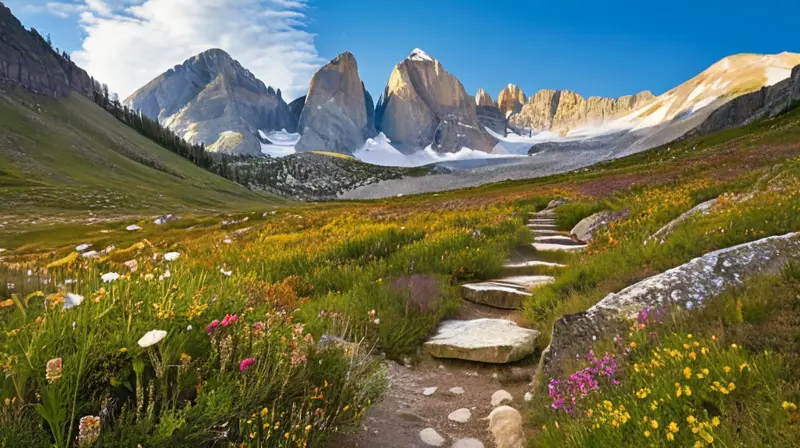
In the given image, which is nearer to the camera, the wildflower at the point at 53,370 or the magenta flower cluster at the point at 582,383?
the wildflower at the point at 53,370

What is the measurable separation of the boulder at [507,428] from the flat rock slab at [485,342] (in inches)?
49.5

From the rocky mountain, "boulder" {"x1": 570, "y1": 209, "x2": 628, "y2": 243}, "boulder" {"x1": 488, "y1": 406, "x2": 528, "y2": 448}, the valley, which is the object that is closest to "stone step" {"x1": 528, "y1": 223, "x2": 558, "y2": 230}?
"boulder" {"x1": 570, "y1": 209, "x2": 628, "y2": 243}

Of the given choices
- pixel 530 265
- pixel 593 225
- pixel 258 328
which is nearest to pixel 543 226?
pixel 593 225

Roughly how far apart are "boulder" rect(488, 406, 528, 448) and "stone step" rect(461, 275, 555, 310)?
3574mm

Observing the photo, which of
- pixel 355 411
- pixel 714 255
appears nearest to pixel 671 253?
pixel 714 255

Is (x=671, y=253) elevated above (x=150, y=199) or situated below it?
above

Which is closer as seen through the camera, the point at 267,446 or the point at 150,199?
the point at 267,446

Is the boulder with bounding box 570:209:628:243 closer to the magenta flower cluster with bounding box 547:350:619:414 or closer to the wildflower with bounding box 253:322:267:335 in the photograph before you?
the magenta flower cluster with bounding box 547:350:619:414

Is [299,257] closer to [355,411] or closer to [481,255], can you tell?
[481,255]

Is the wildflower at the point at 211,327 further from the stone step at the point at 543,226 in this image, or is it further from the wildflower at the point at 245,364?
the stone step at the point at 543,226

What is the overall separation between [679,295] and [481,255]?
207 inches

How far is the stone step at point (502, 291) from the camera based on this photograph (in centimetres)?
764

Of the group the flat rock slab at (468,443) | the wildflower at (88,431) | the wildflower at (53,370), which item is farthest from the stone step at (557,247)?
the wildflower at (53,370)

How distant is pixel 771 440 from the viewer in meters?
2.10
